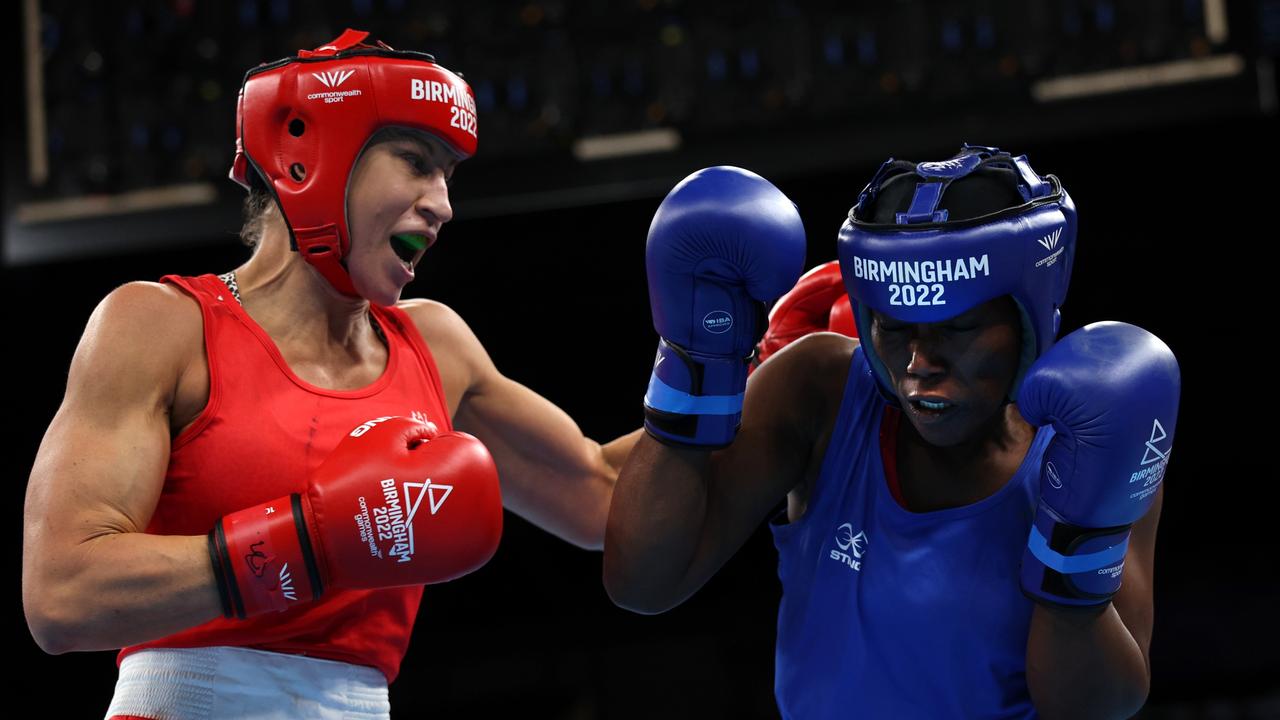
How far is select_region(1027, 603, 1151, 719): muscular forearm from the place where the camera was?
1.90 m

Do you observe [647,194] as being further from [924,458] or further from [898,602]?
[898,602]

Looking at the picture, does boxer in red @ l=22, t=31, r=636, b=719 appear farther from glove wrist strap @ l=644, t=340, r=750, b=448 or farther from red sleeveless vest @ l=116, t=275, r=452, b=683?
glove wrist strap @ l=644, t=340, r=750, b=448

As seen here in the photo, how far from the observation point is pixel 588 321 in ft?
19.6

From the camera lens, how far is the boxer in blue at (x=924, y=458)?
1.88m

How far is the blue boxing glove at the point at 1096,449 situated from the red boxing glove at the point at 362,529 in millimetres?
850

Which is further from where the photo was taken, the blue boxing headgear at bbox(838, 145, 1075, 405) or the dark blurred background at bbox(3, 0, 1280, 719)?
the dark blurred background at bbox(3, 0, 1280, 719)

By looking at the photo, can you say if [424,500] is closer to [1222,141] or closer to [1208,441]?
[1222,141]

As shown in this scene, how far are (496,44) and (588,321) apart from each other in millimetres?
1204

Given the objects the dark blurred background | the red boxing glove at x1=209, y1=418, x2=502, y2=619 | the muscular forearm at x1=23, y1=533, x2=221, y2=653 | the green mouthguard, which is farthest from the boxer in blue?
the dark blurred background

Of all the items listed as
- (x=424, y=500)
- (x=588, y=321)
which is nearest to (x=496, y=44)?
(x=588, y=321)

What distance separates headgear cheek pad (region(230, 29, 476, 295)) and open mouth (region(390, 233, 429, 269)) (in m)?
0.08

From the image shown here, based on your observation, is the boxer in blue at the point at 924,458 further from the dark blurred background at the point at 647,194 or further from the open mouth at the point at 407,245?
the dark blurred background at the point at 647,194

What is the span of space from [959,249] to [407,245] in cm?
96

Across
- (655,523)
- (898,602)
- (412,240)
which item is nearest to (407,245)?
(412,240)
